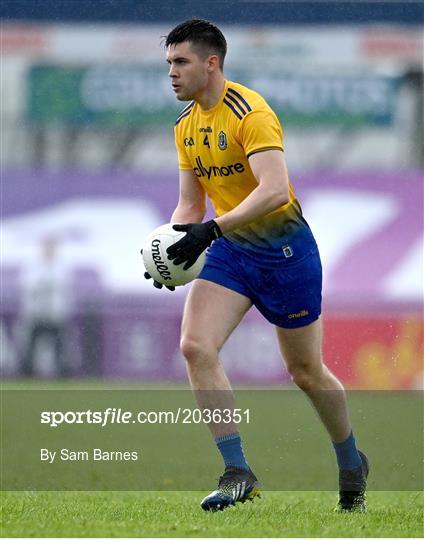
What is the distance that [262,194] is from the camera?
577 centimetres

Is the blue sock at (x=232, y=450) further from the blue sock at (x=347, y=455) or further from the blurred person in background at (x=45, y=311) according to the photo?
the blurred person in background at (x=45, y=311)

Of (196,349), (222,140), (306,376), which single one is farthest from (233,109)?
(306,376)

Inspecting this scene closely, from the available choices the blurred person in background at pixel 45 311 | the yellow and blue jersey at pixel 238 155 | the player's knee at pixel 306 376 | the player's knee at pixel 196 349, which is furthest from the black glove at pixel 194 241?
the blurred person in background at pixel 45 311

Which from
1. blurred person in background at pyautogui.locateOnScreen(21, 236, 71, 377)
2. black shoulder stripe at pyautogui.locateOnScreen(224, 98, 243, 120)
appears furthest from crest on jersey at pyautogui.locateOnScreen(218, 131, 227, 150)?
blurred person in background at pyautogui.locateOnScreen(21, 236, 71, 377)

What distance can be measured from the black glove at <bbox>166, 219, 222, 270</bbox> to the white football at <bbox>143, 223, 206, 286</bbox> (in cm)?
5

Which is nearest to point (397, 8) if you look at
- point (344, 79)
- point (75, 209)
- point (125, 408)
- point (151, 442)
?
point (344, 79)

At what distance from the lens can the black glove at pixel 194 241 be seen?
5.80 metres

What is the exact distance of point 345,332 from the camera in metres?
16.6

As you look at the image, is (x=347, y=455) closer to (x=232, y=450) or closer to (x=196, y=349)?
(x=232, y=450)

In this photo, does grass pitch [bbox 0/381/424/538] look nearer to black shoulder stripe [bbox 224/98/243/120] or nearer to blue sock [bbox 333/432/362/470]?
blue sock [bbox 333/432/362/470]

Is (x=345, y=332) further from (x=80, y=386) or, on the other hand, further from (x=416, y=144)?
(x=416, y=144)

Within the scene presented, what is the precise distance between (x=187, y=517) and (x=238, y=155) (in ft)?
5.30

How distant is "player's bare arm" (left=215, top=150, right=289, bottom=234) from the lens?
18.9ft

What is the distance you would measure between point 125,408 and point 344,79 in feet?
44.5
